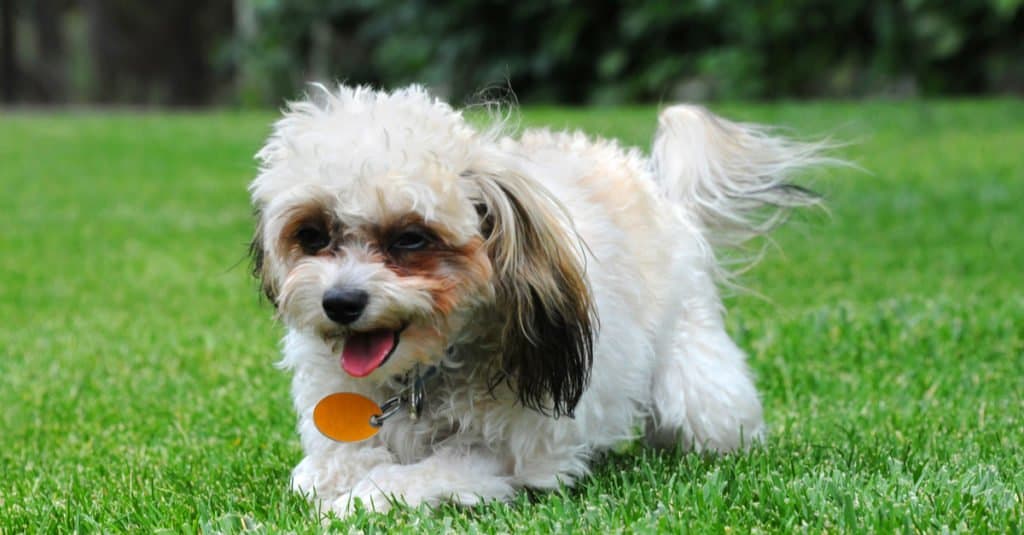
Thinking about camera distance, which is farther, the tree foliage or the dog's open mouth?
the tree foliage

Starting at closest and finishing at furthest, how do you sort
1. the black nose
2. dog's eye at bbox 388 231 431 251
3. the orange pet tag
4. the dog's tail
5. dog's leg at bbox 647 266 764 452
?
the black nose < dog's eye at bbox 388 231 431 251 < the orange pet tag < dog's leg at bbox 647 266 764 452 < the dog's tail

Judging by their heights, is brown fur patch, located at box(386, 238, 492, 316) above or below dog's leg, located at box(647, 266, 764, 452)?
→ above

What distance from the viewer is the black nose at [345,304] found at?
10.4ft

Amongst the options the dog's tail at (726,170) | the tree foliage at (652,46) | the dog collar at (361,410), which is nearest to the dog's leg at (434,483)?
the dog collar at (361,410)

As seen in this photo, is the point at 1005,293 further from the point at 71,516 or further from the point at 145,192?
the point at 145,192

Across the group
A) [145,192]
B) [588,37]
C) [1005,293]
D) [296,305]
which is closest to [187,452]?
[296,305]

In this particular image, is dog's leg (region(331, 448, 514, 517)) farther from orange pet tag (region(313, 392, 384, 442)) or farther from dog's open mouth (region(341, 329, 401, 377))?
dog's open mouth (region(341, 329, 401, 377))

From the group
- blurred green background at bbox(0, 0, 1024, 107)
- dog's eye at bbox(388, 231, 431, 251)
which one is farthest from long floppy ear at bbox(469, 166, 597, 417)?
blurred green background at bbox(0, 0, 1024, 107)

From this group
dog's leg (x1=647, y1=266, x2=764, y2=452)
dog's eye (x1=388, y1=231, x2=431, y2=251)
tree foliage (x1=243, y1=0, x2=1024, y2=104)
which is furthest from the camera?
tree foliage (x1=243, y1=0, x2=1024, y2=104)

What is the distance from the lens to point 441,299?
3.27 metres

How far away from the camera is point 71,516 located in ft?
11.4

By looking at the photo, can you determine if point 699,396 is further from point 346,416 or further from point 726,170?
point 346,416

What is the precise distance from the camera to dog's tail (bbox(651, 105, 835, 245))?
469 cm

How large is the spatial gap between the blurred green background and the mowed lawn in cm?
673
